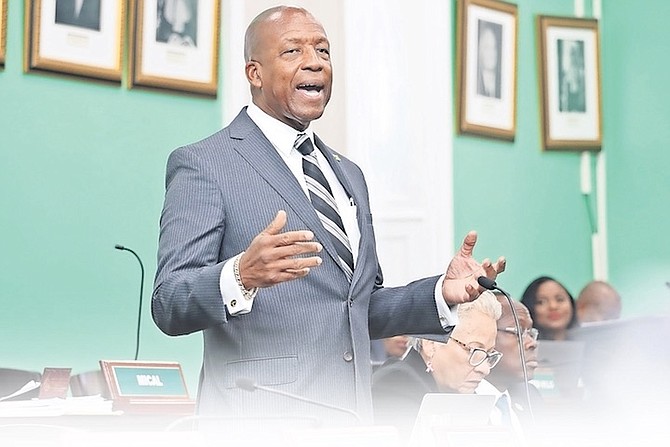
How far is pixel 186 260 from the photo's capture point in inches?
99.4

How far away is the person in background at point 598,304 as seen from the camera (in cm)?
704

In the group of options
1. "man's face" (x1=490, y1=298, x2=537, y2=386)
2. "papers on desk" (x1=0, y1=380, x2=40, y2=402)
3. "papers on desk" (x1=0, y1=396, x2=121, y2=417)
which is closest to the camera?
"papers on desk" (x1=0, y1=396, x2=121, y2=417)

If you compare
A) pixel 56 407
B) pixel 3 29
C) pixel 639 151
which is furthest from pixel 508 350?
pixel 639 151

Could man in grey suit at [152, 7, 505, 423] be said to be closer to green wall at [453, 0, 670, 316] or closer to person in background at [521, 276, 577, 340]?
person in background at [521, 276, 577, 340]

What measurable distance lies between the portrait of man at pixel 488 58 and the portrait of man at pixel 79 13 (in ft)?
8.91

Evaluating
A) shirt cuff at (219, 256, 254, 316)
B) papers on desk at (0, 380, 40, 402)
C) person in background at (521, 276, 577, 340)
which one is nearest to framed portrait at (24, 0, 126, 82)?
papers on desk at (0, 380, 40, 402)

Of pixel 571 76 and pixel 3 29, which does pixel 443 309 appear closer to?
pixel 3 29

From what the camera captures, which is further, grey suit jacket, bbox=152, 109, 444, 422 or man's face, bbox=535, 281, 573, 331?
man's face, bbox=535, 281, 573, 331

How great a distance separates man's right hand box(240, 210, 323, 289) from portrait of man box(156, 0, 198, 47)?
364 cm

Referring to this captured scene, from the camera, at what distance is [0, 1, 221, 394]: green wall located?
5.22 metres

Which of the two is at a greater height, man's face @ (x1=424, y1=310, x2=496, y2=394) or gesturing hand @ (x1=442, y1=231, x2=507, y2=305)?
gesturing hand @ (x1=442, y1=231, x2=507, y2=305)

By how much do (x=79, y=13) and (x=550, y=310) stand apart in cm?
287

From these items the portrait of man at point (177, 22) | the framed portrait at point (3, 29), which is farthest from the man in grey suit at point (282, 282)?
the portrait of man at point (177, 22)

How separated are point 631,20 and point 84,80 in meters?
4.04
